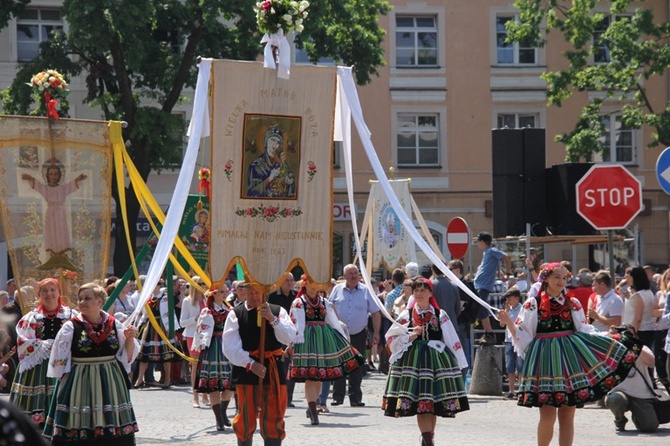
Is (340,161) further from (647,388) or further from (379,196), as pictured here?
(647,388)

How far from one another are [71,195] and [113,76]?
61.7ft

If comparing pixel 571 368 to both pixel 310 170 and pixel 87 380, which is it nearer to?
pixel 310 170

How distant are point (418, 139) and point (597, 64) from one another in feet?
19.2

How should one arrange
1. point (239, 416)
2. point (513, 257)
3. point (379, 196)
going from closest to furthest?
point (239, 416) < point (379, 196) < point (513, 257)

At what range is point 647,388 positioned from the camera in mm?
13453

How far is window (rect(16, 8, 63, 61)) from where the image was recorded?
34.9m

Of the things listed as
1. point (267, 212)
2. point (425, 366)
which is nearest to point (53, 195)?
point (267, 212)

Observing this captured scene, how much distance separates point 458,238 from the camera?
21.6 meters

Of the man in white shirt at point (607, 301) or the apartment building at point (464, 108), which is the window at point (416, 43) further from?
the man in white shirt at point (607, 301)

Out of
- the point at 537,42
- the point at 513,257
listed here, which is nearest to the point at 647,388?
the point at 513,257

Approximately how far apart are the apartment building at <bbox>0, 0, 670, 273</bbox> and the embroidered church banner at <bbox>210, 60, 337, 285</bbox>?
2595 cm

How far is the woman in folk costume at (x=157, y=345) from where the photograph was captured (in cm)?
2038

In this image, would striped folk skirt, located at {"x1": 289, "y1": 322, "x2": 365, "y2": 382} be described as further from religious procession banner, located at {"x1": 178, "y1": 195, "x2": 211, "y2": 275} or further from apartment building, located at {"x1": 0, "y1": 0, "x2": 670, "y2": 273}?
apartment building, located at {"x1": 0, "y1": 0, "x2": 670, "y2": 273}

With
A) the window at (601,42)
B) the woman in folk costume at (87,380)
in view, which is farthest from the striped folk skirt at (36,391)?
the window at (601,42)
